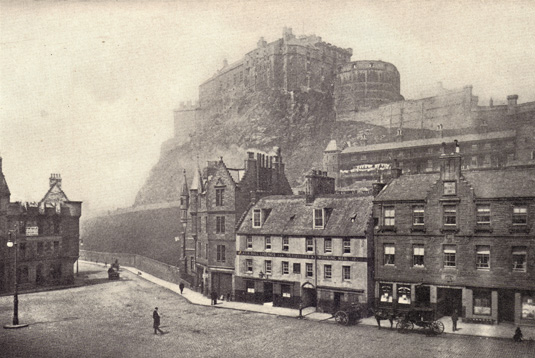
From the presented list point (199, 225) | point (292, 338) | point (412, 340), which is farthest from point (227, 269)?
point (412, 340)

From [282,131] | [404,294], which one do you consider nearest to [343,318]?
[404,294]

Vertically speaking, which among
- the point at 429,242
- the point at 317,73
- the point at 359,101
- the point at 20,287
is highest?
the point at 317,73

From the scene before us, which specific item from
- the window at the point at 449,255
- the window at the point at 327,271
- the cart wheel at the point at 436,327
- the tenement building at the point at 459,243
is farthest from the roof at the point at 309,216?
Result: the cart wheel at the point at 436,327

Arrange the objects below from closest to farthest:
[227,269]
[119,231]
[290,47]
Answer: [227,269] < [119,231] < [290,47]

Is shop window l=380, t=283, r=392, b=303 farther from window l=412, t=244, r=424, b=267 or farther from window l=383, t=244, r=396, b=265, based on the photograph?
window l=412, t=244, r=424, b=267

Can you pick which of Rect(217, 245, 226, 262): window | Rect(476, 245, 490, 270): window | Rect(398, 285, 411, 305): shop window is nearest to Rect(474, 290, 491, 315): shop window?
Rect(476, 245, 490, 270): window

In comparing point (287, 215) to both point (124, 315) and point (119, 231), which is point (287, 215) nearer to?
point (124, 315)

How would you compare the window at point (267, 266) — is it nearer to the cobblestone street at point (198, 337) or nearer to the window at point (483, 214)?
the cobblestone street at point (198, 337)
